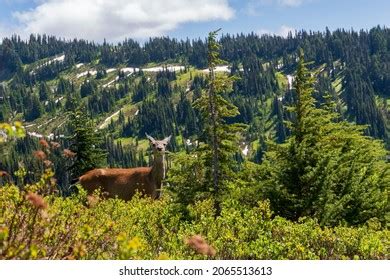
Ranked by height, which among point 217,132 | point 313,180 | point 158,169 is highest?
point 217,132

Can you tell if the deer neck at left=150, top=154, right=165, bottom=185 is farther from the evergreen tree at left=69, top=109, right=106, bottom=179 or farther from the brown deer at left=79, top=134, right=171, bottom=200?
the evergreen tree at left=69, top=109, right=106, bottom=179

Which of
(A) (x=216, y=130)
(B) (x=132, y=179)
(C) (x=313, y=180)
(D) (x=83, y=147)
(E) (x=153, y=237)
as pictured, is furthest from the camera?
(D) (x=83, y=147)

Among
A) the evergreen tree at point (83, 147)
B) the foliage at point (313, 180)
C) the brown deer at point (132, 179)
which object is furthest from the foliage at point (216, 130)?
the evergreen tree at point (83, 147)

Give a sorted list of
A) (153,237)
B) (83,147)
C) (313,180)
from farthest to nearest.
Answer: (83,147)
(313,180)
(153,237)

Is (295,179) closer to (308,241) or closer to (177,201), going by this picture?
(177,201)

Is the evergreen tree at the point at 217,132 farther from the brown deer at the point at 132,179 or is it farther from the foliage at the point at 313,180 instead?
the brown deer at the point at 132,179

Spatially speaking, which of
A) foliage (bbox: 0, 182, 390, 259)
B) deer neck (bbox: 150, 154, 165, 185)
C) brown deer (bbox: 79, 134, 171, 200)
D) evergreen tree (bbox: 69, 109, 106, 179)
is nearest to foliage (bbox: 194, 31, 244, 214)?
foliage (bbox: 0, 182, 390, 259)

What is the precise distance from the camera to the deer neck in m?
24.2

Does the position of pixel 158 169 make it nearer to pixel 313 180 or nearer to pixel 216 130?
pixel 216 130

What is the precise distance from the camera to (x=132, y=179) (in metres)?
25.5

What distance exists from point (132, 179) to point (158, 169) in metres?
2.03

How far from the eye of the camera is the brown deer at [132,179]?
24156mm

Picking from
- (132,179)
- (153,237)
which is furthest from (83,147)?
(153,237)

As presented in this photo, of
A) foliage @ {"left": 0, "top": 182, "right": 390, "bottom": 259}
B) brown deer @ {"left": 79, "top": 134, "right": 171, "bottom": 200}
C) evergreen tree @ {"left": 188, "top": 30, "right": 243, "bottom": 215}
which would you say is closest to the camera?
foliage @ {"left": 0, "top": 182, "right": 390, "bottom": 259}
